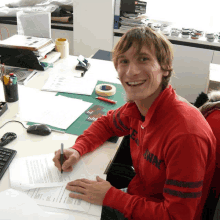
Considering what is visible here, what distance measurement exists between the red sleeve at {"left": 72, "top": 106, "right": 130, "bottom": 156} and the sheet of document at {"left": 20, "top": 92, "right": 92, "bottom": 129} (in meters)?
0.15

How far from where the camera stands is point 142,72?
0.92 m

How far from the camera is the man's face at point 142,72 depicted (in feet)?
3.00

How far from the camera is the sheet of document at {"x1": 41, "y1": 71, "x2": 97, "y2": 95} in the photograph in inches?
60.9

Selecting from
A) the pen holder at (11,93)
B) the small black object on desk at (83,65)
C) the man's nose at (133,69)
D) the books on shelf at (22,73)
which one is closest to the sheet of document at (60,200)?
the man's nose at (133,69)

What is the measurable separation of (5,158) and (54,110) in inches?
16.9

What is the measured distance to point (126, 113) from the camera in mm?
1040

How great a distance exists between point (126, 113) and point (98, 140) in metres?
0.18

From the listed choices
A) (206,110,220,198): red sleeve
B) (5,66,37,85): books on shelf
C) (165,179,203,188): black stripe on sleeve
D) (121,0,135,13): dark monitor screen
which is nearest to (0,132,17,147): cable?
(5,66,37,85): books on shelf

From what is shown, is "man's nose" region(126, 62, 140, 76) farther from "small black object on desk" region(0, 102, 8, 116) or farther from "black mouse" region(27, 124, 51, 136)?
"small black object on desk" region(0, 102, 8, 116)

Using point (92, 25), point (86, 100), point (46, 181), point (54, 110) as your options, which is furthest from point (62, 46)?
point (46, 181)

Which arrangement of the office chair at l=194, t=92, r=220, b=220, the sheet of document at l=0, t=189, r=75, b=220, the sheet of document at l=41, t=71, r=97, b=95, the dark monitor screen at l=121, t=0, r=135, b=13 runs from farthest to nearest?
the dark monitor screen at l=121, t=0, r=135, b=13 → the sheet of document at l=41, t=71, r=97, b=95 → the office chair at l=194, t=92, r=220, b=220 → the sheet of document at l=0, t=189, r=75, b=220

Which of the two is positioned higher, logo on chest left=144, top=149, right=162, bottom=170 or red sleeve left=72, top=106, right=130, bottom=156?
logo on chest left=144, top=149, right=162, bottom=170

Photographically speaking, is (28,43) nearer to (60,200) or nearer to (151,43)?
(151,43)

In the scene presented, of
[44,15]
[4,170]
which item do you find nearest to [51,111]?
[4,170]
